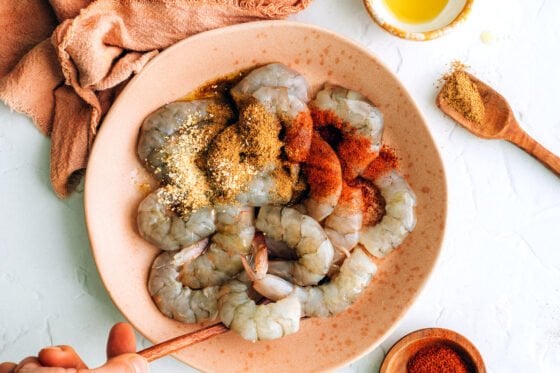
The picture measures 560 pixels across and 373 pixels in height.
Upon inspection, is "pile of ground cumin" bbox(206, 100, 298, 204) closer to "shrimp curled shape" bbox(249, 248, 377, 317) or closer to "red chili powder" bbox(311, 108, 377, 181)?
"red chili powder" bbox(311, 108, 377, 181)

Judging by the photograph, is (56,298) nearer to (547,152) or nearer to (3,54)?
(3,54)

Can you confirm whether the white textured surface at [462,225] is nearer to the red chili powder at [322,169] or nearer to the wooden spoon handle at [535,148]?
the wooden spoon handle at [535,148]

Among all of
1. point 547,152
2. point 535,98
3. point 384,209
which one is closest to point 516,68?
point 535,98

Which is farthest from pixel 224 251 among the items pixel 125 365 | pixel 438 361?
pixel 438 361

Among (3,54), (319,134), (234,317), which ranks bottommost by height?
(234,317)

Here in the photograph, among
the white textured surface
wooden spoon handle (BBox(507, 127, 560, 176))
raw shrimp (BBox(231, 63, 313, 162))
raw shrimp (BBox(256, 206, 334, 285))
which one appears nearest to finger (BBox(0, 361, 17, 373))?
the white textured surface

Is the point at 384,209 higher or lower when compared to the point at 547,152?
lower
